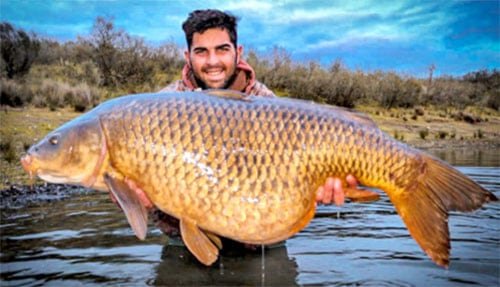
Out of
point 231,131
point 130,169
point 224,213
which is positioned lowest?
point 224,213

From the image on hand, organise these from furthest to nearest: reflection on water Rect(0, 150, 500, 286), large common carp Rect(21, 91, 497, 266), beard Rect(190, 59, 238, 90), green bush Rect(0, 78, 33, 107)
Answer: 1. green bush Rect(0, 78, 33, 107)
2. beard Rect(190, 59, 238, 90)
3. reflection on water Rect(0, 150, 500, 286)
4. large common carp Rect(21, 91, 497, 266)

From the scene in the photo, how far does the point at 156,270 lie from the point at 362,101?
16735 mm

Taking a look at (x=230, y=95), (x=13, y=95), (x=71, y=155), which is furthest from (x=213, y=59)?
(x=13, y=95)

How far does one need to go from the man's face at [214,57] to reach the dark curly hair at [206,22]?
0.04 metres

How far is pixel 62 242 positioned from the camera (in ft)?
15.6

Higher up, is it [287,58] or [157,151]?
[287,58]

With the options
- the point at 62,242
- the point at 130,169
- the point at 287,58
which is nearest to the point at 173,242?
the point at 62,242

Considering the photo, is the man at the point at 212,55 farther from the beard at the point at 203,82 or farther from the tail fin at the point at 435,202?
the tail fin at the point at 435,202

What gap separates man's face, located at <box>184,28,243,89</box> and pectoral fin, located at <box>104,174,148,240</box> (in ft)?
5.69

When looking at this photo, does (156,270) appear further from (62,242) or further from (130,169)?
(130,169)

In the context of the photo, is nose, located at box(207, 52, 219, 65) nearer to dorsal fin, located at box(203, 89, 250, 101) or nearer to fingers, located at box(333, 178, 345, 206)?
dorsal fin, located at box(203, 89, 250, 101)

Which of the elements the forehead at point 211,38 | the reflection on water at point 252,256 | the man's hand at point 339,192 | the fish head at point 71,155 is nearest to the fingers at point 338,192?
the man's hand at point 339,192

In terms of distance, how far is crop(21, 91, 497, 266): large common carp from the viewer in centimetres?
266

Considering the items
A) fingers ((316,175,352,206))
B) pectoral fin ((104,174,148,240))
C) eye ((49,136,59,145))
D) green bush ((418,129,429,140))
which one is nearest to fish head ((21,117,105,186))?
eye ((49,136,59,145))
